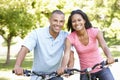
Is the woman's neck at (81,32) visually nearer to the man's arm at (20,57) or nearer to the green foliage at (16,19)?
the man's arm at (20,57)

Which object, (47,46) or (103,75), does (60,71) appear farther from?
(103,75)

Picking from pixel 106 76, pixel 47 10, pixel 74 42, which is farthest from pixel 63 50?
pixel 47 10

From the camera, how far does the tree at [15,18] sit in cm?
1872

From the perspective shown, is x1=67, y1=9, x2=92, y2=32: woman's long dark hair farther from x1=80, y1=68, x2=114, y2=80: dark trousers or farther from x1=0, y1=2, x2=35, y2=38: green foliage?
x1=0, y1=2, x2=35, y2=38: green foliage

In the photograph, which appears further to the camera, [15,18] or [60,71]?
[15,18]

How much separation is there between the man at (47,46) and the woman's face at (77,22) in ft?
Answer: 0.47

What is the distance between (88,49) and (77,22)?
39 cm

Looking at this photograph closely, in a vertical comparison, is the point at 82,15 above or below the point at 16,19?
below

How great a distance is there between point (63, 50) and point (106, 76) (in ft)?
2.15

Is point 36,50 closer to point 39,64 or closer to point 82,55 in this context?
point 39,64

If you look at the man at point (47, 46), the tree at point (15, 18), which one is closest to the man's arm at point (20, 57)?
the man at point (47, 46)

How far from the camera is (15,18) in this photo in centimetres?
1894

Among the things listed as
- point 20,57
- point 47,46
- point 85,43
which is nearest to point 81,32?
point 85,43

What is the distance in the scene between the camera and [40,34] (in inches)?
192
